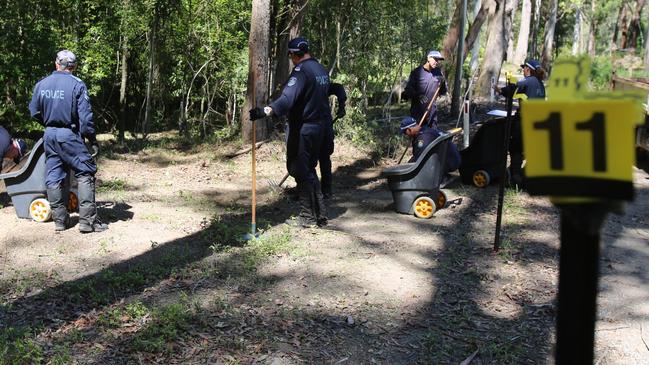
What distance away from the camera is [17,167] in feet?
25.8

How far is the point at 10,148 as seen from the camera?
784 centimetres

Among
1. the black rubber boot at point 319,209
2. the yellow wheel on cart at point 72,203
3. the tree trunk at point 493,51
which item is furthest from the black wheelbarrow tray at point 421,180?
the tree trunk at point 493,51

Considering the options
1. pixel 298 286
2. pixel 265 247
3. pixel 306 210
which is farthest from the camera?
pixel 306 210

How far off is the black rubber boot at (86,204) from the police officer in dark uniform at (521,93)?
5.41 metres

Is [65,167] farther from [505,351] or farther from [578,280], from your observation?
[578,280]

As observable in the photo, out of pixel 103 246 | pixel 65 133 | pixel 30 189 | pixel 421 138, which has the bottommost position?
pixel 103 246

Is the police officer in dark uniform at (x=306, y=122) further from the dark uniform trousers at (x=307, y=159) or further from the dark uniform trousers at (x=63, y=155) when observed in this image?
the dark uniform trousers at (x=63, y=155)

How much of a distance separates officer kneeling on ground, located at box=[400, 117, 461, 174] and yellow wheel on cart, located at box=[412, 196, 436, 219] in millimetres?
A: 641

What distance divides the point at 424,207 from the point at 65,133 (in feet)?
14.1

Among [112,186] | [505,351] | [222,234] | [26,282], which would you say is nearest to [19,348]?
[26,282]

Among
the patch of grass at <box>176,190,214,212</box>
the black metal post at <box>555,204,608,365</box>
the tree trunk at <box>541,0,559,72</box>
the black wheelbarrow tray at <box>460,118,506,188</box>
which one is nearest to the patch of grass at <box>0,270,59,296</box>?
the patch of grass at <box>176,190,214,212</box>

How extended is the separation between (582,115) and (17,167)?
299 inches

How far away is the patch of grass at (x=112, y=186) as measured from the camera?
30.6 feet

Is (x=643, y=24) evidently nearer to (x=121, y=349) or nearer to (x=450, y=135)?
(x=450, y=135)
